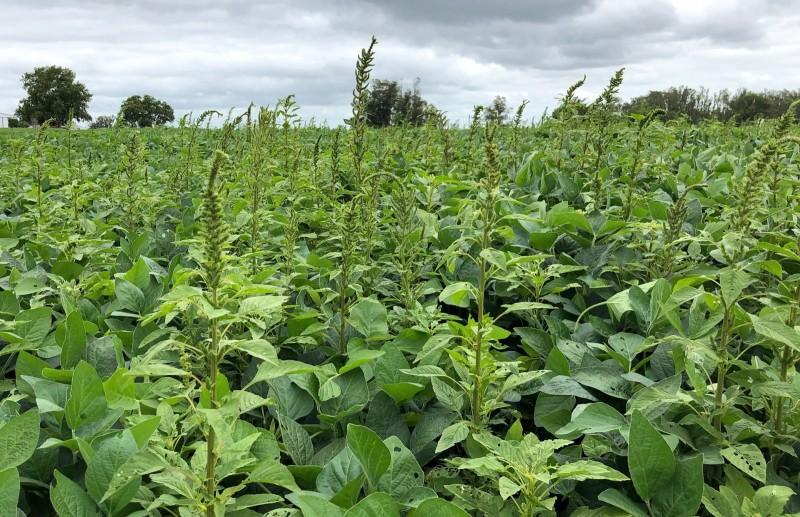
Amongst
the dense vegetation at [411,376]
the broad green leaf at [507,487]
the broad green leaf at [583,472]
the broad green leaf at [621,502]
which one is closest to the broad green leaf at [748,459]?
the dense vegetation at [411,376]

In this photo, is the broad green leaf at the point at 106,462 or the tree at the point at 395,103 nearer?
the broad green leaf at the point at 106,462

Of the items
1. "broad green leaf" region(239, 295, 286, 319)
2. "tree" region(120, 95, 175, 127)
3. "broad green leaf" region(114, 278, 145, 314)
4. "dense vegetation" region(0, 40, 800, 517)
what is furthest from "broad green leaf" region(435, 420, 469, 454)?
"tree" region(120, 95, 175, 127)

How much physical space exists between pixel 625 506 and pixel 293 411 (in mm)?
1144

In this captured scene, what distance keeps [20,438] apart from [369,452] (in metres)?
0.96

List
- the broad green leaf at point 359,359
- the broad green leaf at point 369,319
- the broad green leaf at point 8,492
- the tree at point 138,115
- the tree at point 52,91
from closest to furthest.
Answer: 1. the broad green leaf at point 8,492
2. the broad green leaf at point 359,359
3. the broad green leaf at point 369,319
4. the tree at point 138,115
5. the tree at point 52,91

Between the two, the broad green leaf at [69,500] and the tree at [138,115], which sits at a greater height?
the tree at [138,115]

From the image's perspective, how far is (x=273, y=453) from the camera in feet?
6.05

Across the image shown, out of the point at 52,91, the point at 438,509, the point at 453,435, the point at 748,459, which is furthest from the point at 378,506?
the point at 52,91

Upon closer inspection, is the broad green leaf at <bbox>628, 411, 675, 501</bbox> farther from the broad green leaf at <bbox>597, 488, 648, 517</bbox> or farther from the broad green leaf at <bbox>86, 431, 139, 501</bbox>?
the broad green leaf at <bbox>86, 431, 139, 501</bbox>

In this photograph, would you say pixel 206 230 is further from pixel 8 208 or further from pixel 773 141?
pixel 8 208

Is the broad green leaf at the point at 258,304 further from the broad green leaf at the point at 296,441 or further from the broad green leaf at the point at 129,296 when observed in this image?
the broad green leaf at the point at 129,296

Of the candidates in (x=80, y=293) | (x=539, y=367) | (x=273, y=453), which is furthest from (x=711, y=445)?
(x=80, y=293)

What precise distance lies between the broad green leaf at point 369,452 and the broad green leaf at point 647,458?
2.33 ft

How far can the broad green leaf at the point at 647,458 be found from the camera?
175 cm
